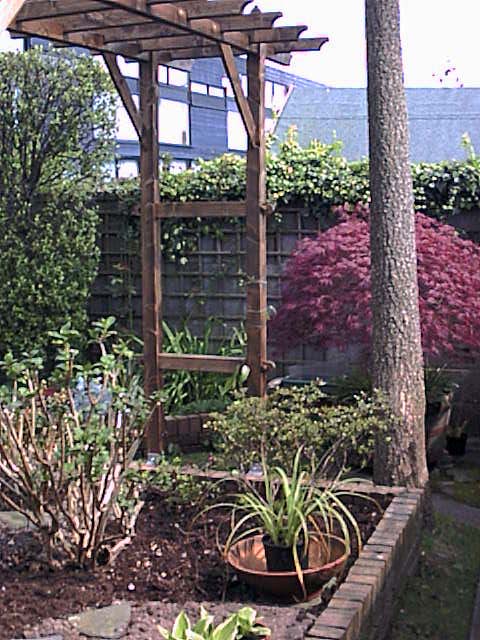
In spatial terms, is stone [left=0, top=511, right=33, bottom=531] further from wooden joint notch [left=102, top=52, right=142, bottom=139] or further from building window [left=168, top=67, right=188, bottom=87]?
building window [left=168, top=67, right=188, bottom=87]

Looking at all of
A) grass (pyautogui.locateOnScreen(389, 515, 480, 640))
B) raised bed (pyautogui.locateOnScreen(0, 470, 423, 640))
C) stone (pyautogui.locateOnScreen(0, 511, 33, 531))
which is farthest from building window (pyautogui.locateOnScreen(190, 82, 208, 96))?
raised bed (pyautogui.locateOnScreen(0, 470, 423, 640))

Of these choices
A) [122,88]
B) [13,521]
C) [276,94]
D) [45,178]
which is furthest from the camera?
[276,94]

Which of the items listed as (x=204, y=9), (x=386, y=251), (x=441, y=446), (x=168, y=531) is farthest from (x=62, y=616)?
(x=441, y=446)

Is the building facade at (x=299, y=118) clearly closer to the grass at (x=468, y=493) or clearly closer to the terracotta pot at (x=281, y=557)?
the grass at (x=468, y=493)

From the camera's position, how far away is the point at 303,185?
7.27m

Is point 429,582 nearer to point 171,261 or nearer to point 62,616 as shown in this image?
point 62,616

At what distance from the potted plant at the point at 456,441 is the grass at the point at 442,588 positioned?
1.59m

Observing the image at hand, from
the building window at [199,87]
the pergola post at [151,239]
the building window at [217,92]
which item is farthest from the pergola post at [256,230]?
the building window at [217,92]

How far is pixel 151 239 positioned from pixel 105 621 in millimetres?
3014

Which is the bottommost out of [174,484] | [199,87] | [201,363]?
[174,484]

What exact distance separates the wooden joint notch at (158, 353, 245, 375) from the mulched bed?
1.51m

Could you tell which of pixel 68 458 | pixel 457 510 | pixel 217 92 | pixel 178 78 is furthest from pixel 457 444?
pixel 217 92

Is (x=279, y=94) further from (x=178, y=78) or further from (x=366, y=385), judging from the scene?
(x=366, y=385)

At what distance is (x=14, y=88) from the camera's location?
727 cm
